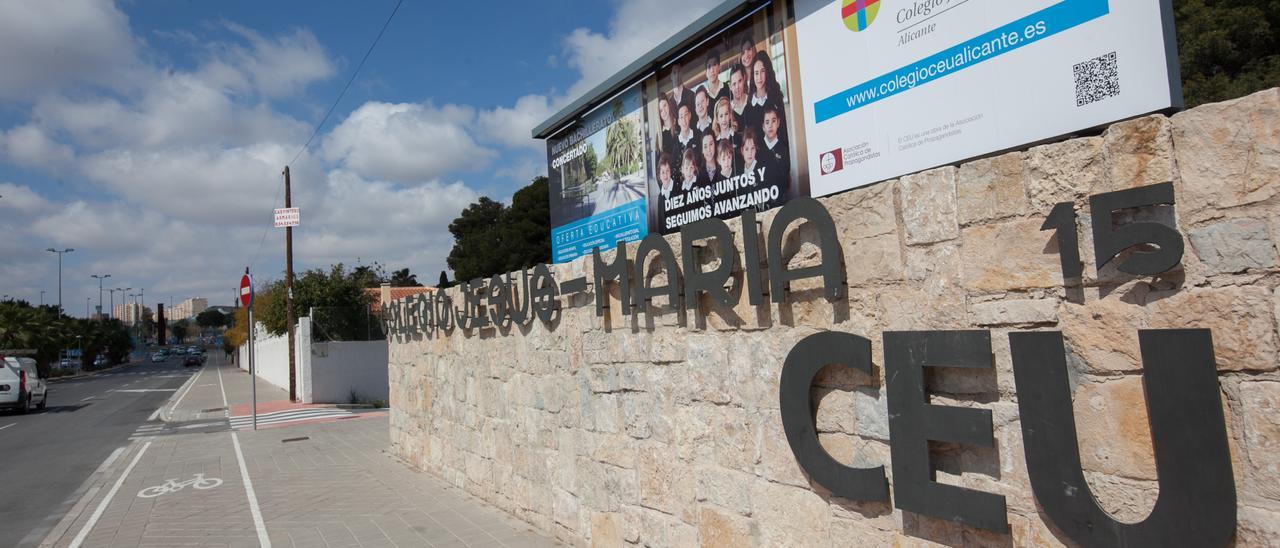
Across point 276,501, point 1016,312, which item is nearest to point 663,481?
point 1016,312

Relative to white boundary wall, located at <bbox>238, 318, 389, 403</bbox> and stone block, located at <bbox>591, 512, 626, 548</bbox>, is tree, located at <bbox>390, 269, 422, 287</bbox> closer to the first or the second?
white boundary wall, located at <bbox>238, 318, 389, 403</bbox>

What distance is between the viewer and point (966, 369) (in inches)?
130

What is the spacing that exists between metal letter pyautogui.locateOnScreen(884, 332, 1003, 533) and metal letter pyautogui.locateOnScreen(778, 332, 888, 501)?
0.42ft

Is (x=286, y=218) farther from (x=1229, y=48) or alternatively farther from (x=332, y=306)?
(x=1229, y=48)

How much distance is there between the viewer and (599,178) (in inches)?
314

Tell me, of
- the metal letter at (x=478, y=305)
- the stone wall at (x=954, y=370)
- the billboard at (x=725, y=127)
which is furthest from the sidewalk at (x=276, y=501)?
the billboard at (x=725, y=127)

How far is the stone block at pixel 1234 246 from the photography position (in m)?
2.46

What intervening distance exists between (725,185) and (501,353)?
298 cm

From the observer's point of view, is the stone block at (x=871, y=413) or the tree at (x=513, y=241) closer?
the stone block at (x=871, y=413)

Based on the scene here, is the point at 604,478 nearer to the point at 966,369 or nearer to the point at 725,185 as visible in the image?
the point at 725,185

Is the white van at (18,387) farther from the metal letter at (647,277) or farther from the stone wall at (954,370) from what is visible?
the metal letter at (647,277)

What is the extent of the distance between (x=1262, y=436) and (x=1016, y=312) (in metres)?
0.88

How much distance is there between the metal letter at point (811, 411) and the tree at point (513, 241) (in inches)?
1151

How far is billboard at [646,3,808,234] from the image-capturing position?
17.9 ft
